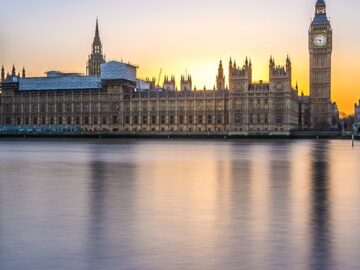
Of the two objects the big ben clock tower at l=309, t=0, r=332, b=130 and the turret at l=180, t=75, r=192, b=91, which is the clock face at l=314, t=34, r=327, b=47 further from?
the turret at l=180, t=75, r=192, b=91

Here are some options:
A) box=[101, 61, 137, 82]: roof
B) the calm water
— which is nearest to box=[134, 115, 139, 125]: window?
box=[101, 61, 137, 82]: roof

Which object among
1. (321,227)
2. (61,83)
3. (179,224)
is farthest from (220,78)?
(321,227)

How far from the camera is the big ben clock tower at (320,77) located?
135375mm

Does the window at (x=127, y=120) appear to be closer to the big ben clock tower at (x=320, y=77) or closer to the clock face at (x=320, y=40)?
the big ben clock tower at (x=320, y=77)

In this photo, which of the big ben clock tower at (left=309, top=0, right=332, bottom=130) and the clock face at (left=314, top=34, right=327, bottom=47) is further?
the clock face at (left=314, top=34, right=327, bottom=47)

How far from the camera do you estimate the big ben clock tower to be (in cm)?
13538

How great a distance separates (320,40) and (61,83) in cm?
6578

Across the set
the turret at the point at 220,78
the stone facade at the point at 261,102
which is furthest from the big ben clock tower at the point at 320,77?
the turret at the point at 220,78

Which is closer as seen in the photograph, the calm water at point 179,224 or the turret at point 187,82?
the calm water at point 179,224

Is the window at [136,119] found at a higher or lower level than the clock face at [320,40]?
lower

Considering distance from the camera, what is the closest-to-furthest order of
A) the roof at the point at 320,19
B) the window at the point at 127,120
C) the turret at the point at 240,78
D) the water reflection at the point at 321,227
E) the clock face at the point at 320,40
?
the water reflection at the point at 321,227 < the turret at the point at 240,78 < the window at the point at 127,120 < the clock face at the point at 320,40 < the roof at the point at 320,19

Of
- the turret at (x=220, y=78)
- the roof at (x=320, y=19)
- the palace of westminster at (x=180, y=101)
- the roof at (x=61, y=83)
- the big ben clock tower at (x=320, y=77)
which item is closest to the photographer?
the palace of westminster at (x=180, y=101)

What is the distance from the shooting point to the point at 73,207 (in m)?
12.8

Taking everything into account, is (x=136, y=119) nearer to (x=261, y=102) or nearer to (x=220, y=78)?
(x=261, y=102)
